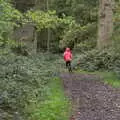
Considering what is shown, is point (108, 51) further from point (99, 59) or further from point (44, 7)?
point (44, 7)

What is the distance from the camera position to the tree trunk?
27.0m

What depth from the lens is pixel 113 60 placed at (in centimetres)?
2634

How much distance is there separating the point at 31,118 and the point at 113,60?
56.8ft

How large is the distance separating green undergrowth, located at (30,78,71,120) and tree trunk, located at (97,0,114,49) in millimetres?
13698

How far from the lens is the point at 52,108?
11.0 m

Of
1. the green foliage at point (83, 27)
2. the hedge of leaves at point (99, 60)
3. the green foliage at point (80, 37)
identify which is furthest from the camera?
the green foliage at point (83, 27)

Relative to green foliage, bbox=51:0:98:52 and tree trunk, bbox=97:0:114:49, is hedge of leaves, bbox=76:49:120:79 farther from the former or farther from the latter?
green foliage, bbox=51:0:98:52

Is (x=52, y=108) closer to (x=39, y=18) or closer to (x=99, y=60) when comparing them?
(x=39, y=18)

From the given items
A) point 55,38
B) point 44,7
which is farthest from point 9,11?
point 55,38

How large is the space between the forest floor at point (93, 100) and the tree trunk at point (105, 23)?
9469 mm

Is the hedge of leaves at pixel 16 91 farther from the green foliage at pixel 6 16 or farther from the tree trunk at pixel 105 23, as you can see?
the tree trunk at pixel 105 23

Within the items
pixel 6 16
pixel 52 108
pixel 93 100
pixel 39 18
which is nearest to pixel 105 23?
pixel 39 18

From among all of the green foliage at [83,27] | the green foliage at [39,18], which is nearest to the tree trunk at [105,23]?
the green foliage at [39,18]

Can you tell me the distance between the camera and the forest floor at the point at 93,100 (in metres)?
11.1
